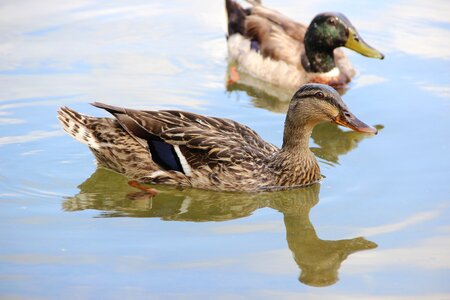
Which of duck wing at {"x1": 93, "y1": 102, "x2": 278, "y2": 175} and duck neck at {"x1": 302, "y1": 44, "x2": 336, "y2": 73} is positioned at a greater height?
duck neck at {"x1": 302, "y1": 44, "x2": 336, "y2": 73}

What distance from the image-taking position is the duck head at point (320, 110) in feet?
26.8

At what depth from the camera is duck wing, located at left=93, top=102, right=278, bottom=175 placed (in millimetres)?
8289

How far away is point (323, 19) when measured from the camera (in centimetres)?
1141

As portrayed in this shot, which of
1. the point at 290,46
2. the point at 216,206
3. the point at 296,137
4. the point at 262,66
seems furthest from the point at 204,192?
the point at 290,46

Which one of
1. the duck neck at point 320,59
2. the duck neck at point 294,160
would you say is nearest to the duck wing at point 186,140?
the duck neck at point 294,160

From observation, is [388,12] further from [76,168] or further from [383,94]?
[76,168]

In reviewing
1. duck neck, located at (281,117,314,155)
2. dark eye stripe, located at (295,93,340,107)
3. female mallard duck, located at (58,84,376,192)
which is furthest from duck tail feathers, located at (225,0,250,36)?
dark eye stripe, located at (295,93,340,107)

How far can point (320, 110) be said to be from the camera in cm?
824

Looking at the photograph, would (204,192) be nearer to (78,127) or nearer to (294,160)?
(294,160)

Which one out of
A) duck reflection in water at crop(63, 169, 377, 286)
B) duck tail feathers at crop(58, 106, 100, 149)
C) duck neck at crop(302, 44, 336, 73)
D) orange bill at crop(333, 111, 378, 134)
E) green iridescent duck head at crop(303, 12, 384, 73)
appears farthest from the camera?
duck neck at crop(302, 44, 336, 73)

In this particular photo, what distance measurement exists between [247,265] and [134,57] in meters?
5.24

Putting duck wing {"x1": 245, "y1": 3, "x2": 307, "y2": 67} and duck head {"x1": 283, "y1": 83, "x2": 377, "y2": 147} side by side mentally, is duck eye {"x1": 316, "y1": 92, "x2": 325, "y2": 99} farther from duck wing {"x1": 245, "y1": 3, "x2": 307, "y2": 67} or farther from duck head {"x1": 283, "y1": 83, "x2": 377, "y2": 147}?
duck wing {"x1": 245, "y1": 3, "x2": 307, "y2": 67}

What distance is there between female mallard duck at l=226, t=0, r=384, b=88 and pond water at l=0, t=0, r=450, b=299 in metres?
0.28

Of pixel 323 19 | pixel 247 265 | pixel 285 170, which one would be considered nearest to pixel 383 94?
pixel 323 19
